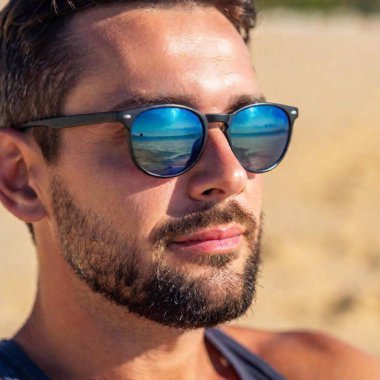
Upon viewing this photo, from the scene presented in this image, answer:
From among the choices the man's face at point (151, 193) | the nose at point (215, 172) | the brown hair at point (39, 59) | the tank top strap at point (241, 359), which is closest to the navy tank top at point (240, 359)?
the tank top strap at point (241, 359)

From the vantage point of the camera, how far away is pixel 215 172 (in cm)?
224

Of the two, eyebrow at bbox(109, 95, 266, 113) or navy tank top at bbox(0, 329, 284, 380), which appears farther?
navy tank top at bbox(0, 329, 284, 380)

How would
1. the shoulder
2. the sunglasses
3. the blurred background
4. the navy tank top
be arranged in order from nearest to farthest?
the sunglasses
the navy tank top
the shoulder
the blurred background

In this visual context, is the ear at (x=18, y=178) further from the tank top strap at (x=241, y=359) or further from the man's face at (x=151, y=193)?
the tank top strap at (x=241, y=359)

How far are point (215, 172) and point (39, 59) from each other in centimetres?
59

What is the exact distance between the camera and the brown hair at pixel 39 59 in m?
2.32

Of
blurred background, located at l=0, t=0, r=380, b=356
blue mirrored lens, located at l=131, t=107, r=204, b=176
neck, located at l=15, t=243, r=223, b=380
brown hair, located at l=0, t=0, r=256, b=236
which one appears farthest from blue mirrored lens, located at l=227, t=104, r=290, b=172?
blurred background, located at l=0, t=0, r=380, b=356

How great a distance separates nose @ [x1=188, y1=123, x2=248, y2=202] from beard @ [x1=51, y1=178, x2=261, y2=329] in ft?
0.13

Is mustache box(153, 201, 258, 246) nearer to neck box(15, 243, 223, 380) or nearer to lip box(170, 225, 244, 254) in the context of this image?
lip box(170, 225, 244, 254)

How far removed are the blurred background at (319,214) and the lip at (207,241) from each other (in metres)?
1.37

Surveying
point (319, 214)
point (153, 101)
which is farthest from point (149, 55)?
point (319, 214)

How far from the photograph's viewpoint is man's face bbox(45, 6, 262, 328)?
2.22m

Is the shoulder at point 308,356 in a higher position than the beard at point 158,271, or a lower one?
lower

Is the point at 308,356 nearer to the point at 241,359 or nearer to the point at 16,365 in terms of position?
the point at 241,359
